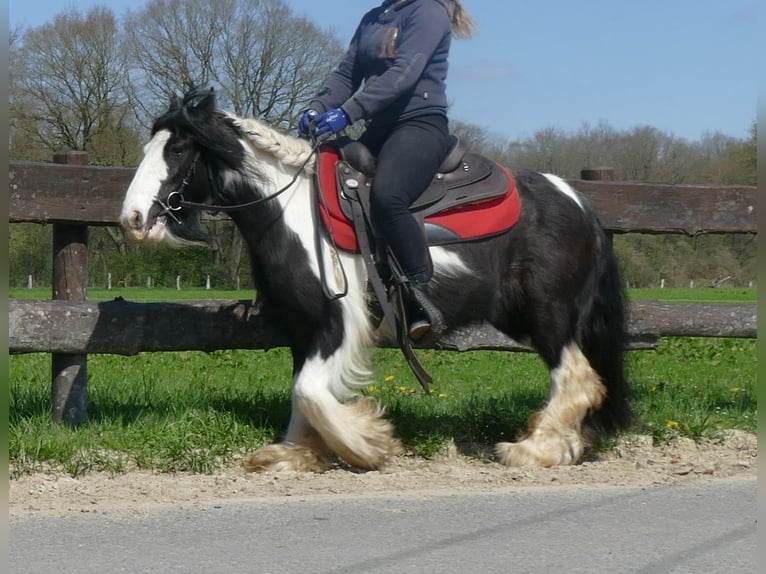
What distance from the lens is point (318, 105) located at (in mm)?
5918

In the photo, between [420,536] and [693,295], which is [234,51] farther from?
[420,536]

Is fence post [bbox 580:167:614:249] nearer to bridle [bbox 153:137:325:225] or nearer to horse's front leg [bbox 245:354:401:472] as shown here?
bridle [bbox 153:137:325:225]

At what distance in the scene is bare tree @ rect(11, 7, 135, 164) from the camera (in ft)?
116

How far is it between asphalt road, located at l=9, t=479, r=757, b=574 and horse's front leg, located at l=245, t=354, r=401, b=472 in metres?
0.52

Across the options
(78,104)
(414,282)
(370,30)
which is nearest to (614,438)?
(414,282)

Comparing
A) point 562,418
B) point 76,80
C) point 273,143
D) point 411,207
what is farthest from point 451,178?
point 76,80

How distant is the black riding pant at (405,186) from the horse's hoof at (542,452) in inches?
43.8

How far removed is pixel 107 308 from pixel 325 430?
1584 millimetres

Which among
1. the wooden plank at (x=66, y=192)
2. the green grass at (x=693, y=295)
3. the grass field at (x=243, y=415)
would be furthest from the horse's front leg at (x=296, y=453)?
the green grass at (x=693, y=295)

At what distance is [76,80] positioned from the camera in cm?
3788

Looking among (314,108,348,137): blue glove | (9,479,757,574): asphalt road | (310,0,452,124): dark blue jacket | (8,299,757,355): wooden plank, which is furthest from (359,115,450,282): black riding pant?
(9,479,757,574): asphalt road

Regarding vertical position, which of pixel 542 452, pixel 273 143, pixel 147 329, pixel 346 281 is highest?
pixel 273 143

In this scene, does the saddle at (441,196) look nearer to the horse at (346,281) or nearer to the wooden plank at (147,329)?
the horse at (346,281)

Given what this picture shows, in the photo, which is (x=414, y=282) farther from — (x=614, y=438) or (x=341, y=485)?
(x=614, y=438)
